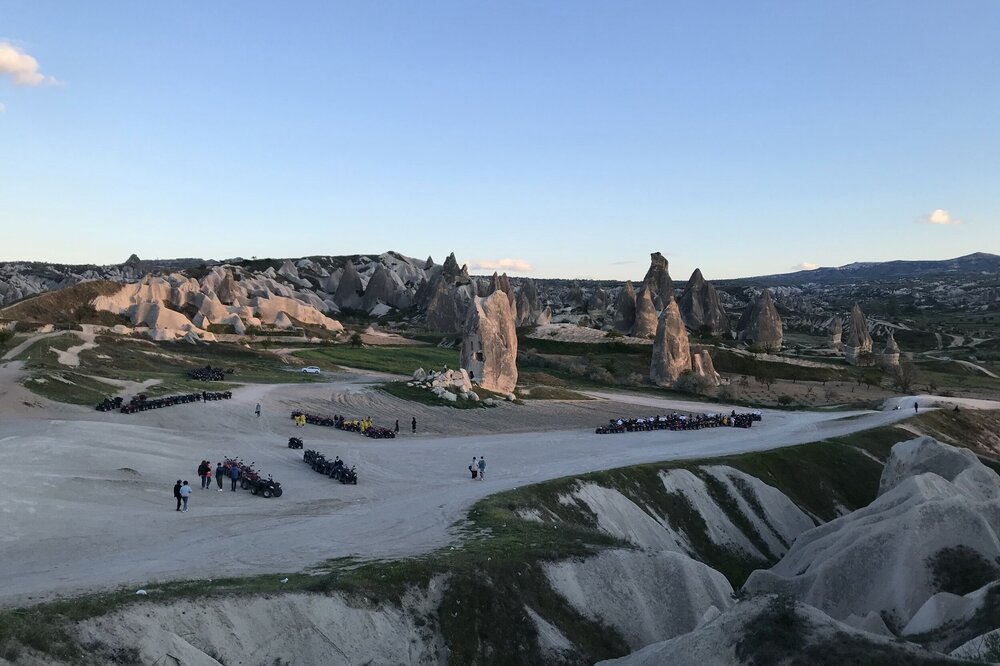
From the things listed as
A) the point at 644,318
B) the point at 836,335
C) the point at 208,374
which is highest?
the point at 644,318

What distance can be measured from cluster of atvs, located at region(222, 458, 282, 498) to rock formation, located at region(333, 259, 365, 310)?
432ft

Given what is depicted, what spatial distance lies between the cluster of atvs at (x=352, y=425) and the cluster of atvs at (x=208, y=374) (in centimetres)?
1396

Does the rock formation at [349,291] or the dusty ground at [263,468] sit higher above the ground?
the rock formation at [349,291]

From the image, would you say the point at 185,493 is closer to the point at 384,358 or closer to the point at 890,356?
the point at 384,358

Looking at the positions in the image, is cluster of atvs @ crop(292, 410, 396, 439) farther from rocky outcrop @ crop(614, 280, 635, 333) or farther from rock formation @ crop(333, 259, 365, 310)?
rock formation @ crop(333, 259, 365, 310)

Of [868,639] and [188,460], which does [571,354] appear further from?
[868,639]

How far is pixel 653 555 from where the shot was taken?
25.1m

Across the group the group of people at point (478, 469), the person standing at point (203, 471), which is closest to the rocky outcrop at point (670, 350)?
the group of people at point (478, 469)

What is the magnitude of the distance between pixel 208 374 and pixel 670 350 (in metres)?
46.6

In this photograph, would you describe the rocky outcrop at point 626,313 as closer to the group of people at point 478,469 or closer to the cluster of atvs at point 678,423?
the cluster of atvs at point 678,423

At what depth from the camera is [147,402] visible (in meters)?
46.3

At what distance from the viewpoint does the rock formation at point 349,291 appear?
6460 inches

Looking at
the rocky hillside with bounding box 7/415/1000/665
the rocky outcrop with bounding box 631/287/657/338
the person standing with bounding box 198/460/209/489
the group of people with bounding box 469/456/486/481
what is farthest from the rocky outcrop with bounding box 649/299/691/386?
the person standing with bounding box 198/460/209/489

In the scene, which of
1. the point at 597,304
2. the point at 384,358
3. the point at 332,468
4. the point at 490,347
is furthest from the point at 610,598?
the point at 597,304
